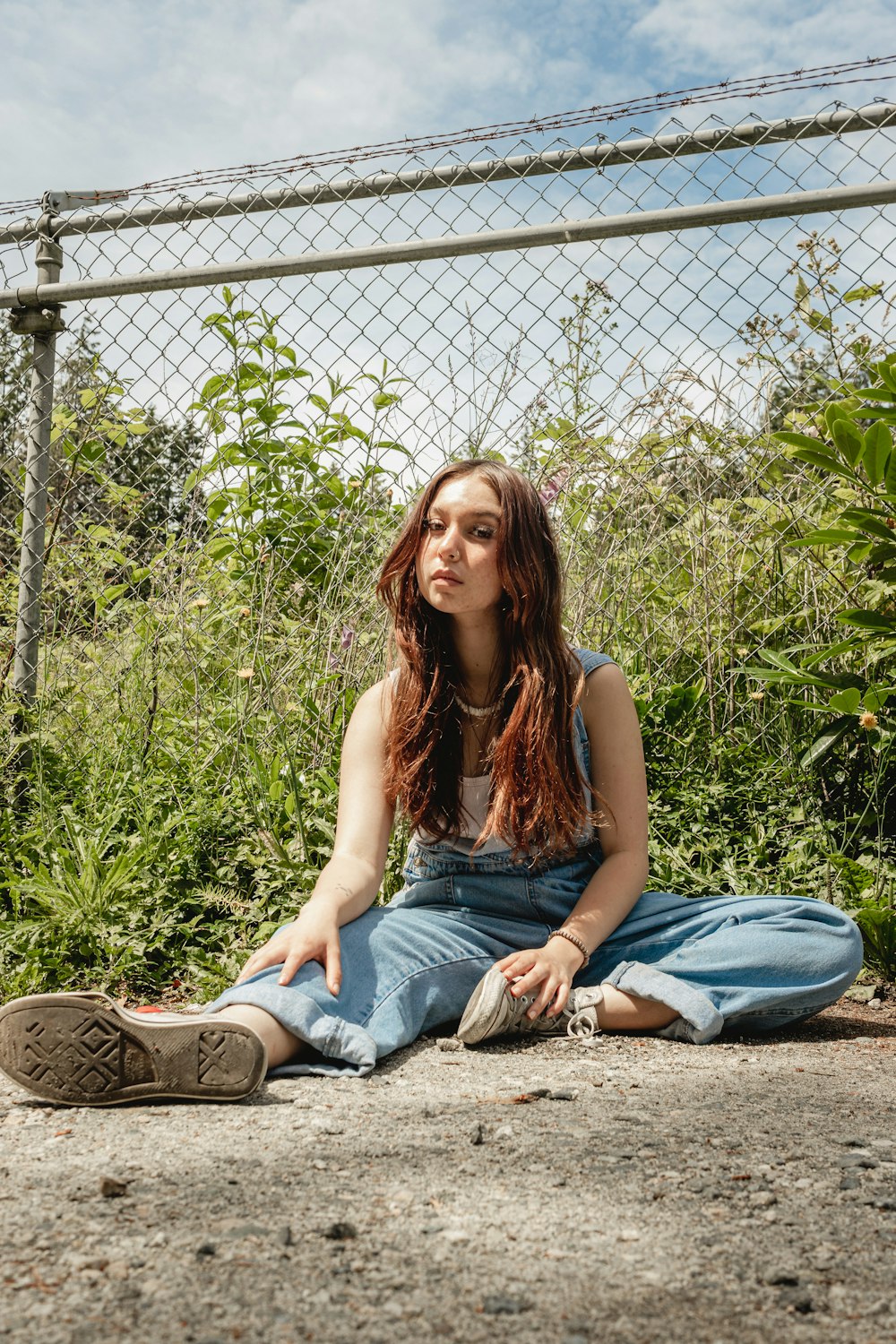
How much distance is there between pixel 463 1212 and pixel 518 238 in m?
2.63

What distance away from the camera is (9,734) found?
344 centimetres

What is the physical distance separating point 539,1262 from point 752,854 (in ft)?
6.28

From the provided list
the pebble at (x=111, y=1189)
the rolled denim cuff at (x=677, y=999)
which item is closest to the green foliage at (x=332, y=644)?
the rolled denim cuff at (x=677, y=999)

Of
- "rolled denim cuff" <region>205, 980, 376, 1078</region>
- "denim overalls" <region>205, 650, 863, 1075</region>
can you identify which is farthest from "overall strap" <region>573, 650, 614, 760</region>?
"rolled denim cuff" <region>205, 980, 376, 1078</region>

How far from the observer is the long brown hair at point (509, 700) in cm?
224

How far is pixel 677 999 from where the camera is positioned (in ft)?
7.04

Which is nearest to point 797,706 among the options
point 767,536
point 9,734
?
point 767,536

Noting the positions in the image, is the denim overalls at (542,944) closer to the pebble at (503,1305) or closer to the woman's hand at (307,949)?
the woman's hand at (307,949)

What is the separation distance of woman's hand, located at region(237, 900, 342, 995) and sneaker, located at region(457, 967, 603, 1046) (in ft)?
0.86

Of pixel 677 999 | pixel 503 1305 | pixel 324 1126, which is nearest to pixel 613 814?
pixel 677 999

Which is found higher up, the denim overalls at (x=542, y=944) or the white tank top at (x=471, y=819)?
the white tank top at (x=471, y=819)

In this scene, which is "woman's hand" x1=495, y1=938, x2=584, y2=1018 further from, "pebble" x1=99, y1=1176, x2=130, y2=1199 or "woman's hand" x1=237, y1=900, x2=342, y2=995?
"pebble" x1=99, y1=1176, x2=130, y2=1199

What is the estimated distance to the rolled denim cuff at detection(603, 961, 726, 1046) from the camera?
2.14 metres

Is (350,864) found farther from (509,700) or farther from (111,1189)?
(111,1189)
